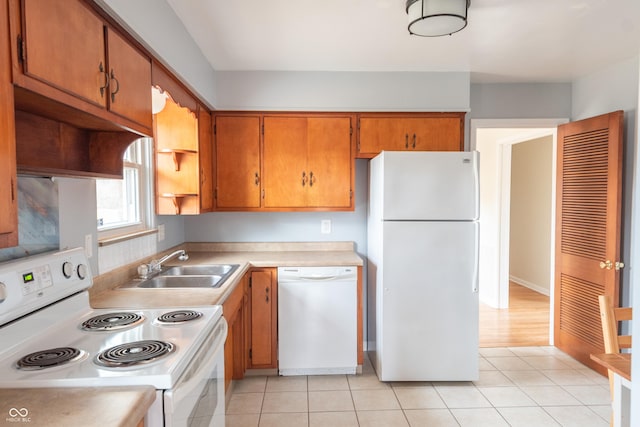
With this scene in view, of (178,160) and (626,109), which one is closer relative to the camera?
(178,160)

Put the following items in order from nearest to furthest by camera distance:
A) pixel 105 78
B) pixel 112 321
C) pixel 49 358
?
1. pixel 49 358
2. pixel 105 78
3. pixel 112 321

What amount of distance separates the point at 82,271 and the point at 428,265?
208 cm

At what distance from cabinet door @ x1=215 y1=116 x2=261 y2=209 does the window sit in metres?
0.60

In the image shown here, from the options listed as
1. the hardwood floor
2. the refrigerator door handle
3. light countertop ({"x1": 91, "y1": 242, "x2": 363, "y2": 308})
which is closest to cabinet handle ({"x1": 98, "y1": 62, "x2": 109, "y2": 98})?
light countertop ({"x1": 91, "y1": 242, "x2": 363, "y2": 308})

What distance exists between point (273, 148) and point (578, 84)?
2.76 metres

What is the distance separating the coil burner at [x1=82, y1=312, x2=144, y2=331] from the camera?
1.40m

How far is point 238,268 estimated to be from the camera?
2.54 m

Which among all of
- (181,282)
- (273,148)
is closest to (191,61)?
(273,148)

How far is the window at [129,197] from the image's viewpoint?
2127 millimetres

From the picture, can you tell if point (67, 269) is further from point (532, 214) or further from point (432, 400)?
point (532, 214)

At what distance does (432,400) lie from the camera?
2473mm

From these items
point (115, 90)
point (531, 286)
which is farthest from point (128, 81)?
point (531, 286)

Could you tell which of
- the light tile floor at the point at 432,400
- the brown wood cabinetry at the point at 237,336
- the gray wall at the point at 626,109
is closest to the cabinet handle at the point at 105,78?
the brown wood cabinetry at the point at 237,336

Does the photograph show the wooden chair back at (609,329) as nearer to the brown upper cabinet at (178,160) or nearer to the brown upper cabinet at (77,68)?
the brown upper cabinet at (77,68)
